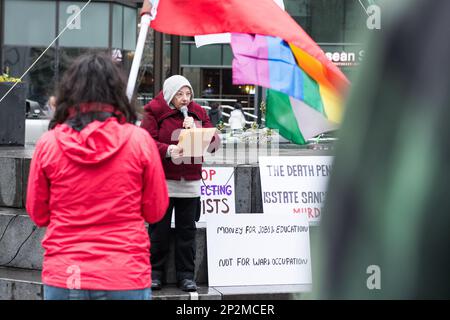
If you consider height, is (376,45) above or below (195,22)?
below

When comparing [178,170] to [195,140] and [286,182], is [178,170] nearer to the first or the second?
[195,140]

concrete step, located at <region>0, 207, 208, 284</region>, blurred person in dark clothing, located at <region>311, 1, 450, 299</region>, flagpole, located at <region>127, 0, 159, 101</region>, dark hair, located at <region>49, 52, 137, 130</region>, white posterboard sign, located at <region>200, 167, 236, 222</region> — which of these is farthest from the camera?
white posterboard sign, located at <region>200, 167, 236, 222</region>

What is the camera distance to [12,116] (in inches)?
426

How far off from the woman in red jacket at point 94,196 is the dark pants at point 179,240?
3.00 metres

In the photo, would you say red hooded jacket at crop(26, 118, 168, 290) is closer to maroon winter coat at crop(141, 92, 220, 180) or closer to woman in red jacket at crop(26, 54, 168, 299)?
woman in red jacket at crop(26, 54, 168, 299)

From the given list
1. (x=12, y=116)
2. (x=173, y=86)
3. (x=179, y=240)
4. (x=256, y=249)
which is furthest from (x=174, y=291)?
(x=12, y=116)

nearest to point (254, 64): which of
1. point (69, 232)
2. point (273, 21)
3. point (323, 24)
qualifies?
point (273, 21)

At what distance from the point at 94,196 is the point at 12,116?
7416mm

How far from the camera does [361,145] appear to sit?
99 cm

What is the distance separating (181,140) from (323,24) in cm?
3056

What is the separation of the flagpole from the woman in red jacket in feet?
3.47

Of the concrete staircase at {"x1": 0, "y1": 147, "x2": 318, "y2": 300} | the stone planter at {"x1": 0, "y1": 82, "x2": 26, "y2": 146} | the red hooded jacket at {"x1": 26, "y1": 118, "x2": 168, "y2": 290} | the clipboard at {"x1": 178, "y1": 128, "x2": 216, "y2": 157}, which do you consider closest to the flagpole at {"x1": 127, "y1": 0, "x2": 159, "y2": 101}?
the clipboard at {"x1": 178, "y1": 128, "x2": 216, "y2": 157}

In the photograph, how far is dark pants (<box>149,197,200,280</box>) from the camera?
6.96 m
